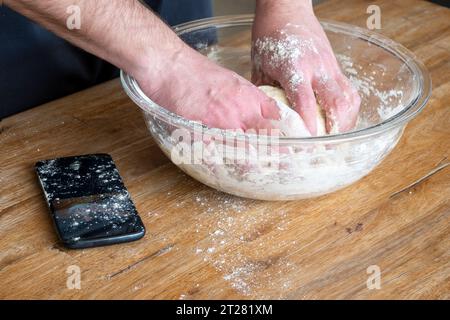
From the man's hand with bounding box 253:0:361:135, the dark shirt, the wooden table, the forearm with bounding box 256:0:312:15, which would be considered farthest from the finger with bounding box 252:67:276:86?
the dark shirt

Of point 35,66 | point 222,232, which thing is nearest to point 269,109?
point 222,232

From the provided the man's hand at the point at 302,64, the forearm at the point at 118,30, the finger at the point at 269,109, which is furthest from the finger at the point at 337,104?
the forearm at the point at 118,30

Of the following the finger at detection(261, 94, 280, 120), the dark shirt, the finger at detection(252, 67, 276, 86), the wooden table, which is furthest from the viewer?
the dark shirt

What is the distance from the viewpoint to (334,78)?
1.04m

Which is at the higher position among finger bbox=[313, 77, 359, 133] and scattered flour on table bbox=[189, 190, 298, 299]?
finger bbox=[313, 77, 359, 133]

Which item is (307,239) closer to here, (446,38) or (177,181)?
(177,181)

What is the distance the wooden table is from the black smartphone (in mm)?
22

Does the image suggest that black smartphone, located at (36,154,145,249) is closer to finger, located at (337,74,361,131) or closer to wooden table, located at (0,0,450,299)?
wooden table, located at (0,0,450,299)

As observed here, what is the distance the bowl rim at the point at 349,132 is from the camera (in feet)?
2.77

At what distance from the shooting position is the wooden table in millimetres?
800

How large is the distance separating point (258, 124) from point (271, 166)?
0.08 m

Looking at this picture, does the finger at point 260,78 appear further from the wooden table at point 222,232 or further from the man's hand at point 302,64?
the wooden table at point 222,232

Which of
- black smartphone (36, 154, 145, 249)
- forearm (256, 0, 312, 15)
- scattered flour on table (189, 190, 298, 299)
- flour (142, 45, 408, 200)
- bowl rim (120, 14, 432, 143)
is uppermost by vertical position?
forearm (256, 0, 312, 15)

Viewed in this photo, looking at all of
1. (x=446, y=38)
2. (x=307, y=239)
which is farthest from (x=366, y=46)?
(x=307, y=239)
